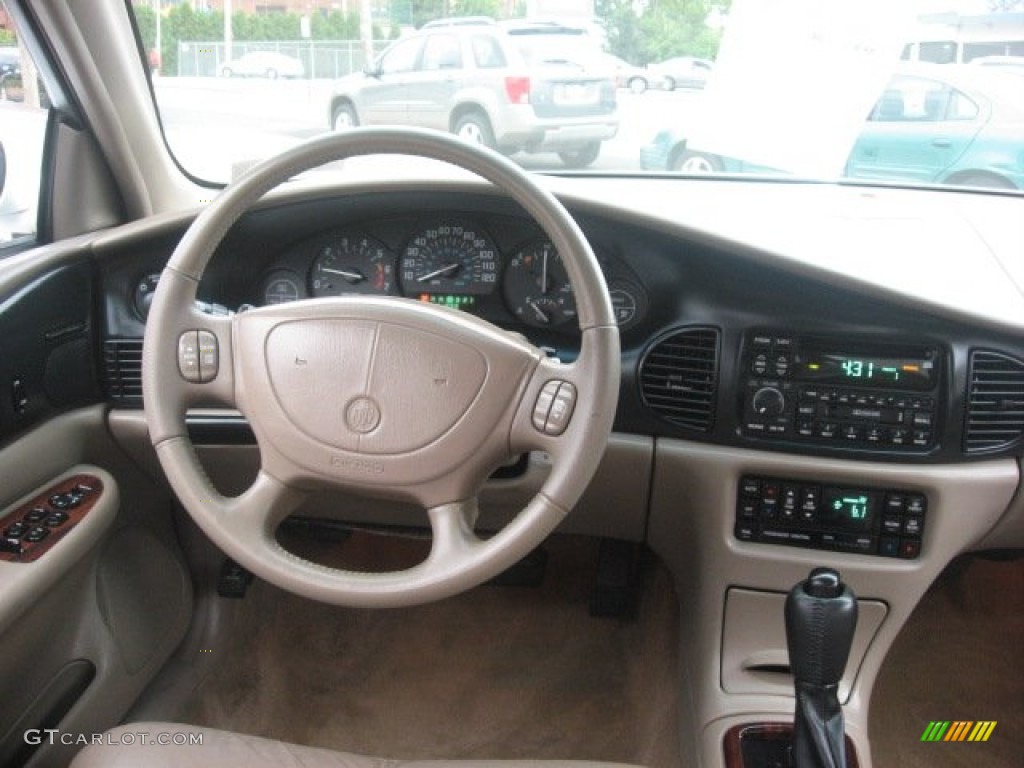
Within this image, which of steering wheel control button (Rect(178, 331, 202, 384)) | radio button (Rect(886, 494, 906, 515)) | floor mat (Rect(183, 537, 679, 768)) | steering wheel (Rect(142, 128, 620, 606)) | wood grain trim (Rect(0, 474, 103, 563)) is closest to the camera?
→ steering wheel (Rect(142, 128, 620, 606))

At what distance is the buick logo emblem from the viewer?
131 centimetres

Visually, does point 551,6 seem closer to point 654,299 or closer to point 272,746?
point 654,299

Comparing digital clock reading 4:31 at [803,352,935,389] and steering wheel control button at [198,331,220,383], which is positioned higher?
steering wheel control button at [198,331,220,383]

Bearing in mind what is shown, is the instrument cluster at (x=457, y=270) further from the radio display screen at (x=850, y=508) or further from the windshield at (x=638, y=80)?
the radio display screen at (x=850, y=508)

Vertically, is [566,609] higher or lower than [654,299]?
lower

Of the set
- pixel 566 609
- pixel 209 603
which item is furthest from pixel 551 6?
pixel 209 603

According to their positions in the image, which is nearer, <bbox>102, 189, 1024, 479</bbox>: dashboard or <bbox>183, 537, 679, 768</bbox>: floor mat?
<bbox>102, 189, 1024, 479</bbox>: dashboard

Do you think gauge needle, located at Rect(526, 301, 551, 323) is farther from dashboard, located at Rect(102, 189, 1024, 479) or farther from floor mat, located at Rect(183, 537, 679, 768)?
floor mat, located at Rect(183, 537, 679, 768)

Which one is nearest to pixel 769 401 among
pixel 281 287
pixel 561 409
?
pixel 561 409

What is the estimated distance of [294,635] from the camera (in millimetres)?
2373

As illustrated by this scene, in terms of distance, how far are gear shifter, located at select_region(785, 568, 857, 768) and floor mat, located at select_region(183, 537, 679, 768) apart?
0.68 metres

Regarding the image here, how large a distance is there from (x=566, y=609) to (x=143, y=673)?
3.17 feet

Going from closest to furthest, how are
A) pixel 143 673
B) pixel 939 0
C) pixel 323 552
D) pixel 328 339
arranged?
pixel 328 339 → pixel 939 0 → pixel 143 673 → pixel 323 552

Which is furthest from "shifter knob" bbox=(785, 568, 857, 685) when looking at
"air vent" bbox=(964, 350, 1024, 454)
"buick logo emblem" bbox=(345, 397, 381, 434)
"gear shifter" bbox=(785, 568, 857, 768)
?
"buick logo emblem" bbox=(345, 397, 381, 434)
